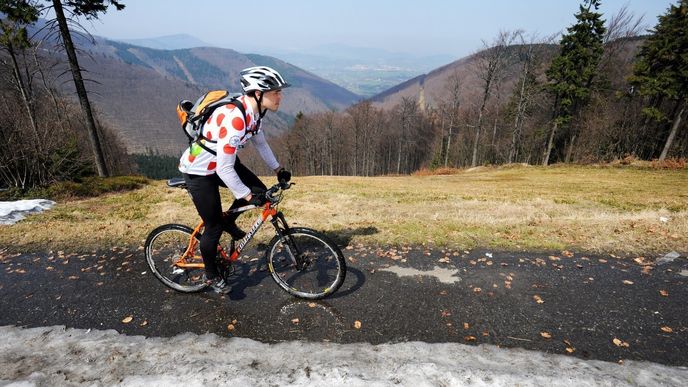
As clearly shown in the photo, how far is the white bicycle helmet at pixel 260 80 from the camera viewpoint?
4430 mm

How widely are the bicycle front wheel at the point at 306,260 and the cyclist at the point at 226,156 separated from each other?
32.0 inches

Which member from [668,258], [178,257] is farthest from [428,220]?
[178,257]

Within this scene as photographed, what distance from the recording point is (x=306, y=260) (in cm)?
533

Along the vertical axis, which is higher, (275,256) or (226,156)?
(226,156)

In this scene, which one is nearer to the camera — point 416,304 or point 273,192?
point 273,192

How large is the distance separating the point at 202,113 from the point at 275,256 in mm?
2416

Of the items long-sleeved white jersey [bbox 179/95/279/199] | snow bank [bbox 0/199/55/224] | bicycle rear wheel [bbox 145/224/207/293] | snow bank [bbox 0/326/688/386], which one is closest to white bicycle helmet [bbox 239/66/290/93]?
long-sleeved white jersey [bbox 179/95/279/199]

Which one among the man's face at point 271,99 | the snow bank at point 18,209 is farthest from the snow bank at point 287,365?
the snow bank at point 18,209

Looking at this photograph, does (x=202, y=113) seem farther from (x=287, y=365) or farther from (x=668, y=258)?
(x=668, y=258)

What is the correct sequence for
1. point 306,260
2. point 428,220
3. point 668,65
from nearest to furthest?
point 306,260, point 428,220, point 668,65

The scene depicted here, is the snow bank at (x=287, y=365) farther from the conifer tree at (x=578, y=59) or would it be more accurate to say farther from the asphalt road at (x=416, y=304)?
the conifer tree at (x=578, y=59)

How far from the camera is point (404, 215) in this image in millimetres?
10953

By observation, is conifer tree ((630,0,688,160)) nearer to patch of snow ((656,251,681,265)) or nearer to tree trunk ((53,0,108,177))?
patch of snow ((656,251,681,265))

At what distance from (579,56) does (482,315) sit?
42166 millimetres
